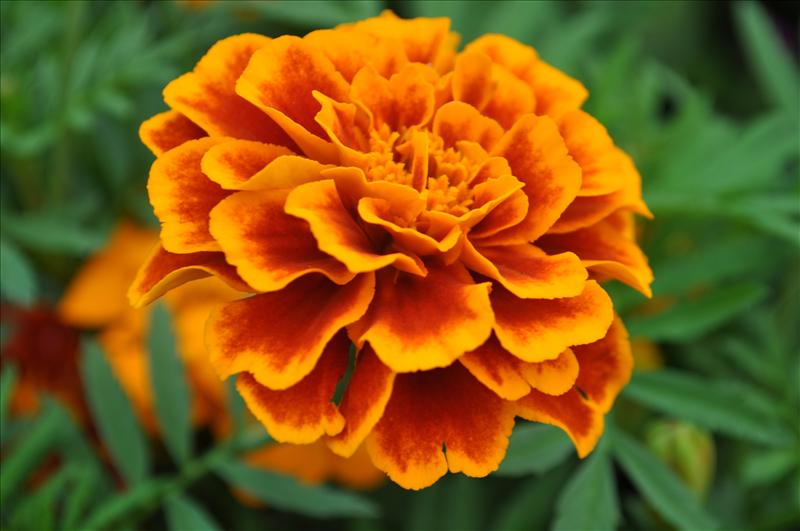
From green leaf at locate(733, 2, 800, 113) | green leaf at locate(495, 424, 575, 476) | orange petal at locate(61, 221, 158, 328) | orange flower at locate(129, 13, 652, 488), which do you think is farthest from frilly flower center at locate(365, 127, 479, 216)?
green leaf at locate(733, 2, 800, 113)

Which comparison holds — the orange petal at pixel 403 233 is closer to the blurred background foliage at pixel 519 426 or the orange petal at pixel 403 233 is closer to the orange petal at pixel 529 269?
the orange petal at pixel 529 269

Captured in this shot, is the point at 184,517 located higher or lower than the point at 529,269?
lower

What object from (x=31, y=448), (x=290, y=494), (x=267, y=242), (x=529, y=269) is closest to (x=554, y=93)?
(x=529, y=269)

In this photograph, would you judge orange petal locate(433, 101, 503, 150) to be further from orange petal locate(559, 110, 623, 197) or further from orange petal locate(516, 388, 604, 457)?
orange petal locate(516, 388, 604, 457)

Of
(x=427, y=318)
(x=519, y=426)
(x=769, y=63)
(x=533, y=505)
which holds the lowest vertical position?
(x=533, y=505)

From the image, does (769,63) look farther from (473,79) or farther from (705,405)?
(473,79)

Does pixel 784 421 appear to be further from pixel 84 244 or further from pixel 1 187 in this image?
pixel 1 187

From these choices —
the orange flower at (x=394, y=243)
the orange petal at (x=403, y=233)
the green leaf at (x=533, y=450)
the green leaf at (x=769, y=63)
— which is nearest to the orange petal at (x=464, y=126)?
the orange flower at (x=394, y=243)
